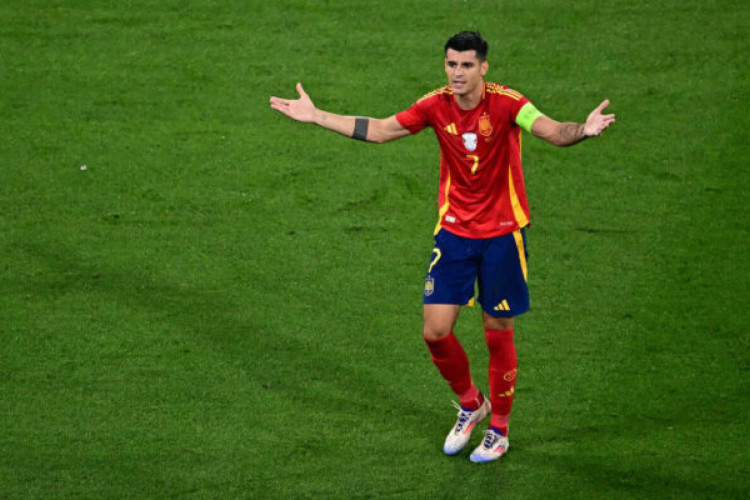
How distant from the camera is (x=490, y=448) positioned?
586cm

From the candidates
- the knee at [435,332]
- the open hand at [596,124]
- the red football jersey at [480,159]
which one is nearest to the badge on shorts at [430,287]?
the knee at [435,332]

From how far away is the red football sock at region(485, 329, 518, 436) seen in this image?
573 cm

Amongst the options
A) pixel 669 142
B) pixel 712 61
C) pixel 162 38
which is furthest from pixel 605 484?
pixel 162 38

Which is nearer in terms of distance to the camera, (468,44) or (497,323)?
(468,44)

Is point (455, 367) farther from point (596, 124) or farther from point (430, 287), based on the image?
point (596, 124)

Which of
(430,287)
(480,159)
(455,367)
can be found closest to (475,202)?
(480,159)

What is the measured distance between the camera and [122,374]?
6.45 m

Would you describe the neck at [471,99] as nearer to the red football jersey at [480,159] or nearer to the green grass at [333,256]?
the red football jersey at [480,159]

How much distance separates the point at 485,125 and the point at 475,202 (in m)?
0.40

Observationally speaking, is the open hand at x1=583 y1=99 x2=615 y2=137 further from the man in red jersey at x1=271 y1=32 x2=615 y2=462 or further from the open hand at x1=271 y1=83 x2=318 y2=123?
the open hand at x1=271 y1=83 x2=318 y2=123

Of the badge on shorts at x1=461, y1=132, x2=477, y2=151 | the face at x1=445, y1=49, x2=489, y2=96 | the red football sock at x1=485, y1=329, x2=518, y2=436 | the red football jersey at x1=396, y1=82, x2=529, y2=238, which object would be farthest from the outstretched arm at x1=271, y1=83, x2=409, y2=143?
the red football sock at x1=485, y1=329, x2=518, y2=436

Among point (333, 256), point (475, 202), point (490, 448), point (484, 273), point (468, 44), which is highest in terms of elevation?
point (468, 44)

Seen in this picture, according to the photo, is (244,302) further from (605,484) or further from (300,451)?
(605,484)

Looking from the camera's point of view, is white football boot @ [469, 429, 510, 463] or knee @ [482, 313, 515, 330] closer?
knee @ [482, 313, 515, 330]
